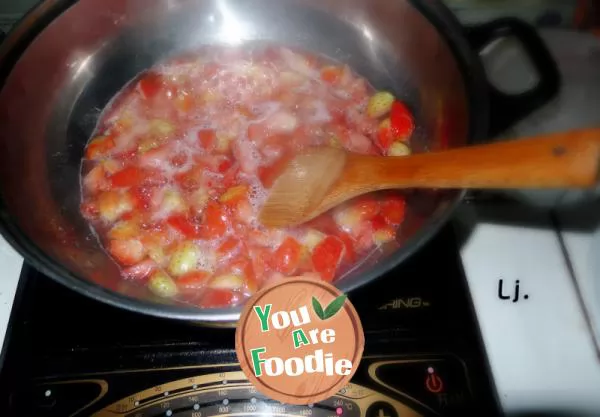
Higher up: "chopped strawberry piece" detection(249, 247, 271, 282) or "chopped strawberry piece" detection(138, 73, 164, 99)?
"chopped strawberry piece" detection(138, 73, 164, 99)

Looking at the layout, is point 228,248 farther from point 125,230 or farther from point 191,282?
point 125,230

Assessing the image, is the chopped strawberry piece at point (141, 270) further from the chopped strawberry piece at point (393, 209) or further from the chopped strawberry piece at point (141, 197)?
A: the chopped strawberry piece at point (393, 209)

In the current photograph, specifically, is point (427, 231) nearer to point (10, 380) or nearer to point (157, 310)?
point (157, 310)

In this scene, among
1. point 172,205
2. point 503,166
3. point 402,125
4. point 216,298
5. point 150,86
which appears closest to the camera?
point 503,166

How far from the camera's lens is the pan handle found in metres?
0.99

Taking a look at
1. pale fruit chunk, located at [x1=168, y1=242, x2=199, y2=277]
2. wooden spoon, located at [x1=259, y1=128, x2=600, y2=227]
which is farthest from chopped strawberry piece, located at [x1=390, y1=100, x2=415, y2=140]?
pale fruit chunk, located at [x1=168, y1=242, x2=199, y2=277]

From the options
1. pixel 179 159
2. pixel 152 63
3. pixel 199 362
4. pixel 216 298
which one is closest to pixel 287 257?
pixel 216 298

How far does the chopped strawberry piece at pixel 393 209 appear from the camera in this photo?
43.0 inches

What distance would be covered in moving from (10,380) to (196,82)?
79cm

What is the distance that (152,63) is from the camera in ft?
4.62

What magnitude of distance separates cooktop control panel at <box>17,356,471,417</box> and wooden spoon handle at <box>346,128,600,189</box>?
0.31 m

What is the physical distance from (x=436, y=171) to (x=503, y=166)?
0.11 meters

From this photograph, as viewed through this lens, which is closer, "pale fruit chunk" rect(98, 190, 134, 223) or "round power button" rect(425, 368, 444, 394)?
"round power button" rect(425, 368, 444, 394)

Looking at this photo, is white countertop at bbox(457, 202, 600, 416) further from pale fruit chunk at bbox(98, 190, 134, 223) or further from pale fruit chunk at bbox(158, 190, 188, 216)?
pale fruit chunk at bbox(98, 190, 134, 223)
